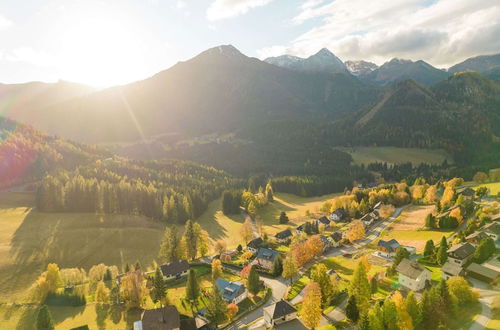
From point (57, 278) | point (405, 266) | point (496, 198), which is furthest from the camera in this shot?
point (496, 198)

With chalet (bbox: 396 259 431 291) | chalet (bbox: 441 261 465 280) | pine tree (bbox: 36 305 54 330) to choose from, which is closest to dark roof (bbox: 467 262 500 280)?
chalet (bbox: 441 261 465 280)

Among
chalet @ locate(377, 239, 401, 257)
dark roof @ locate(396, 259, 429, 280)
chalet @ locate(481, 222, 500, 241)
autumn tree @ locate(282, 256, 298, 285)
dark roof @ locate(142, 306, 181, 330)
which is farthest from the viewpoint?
chalet @ locate(377, 239, 401, 257)

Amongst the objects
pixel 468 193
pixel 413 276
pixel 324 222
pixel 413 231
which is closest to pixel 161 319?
pixel 413 276

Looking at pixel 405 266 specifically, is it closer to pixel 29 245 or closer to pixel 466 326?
pixel 466 326

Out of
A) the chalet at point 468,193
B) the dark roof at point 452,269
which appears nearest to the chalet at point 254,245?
the dark roof at point 452,269

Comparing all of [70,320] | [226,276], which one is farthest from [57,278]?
[226,276]

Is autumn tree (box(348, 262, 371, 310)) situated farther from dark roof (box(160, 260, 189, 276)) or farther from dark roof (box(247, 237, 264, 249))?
A: dark roof (box(247, 237, 264, 249))

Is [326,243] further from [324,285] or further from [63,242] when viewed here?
[63,242]
